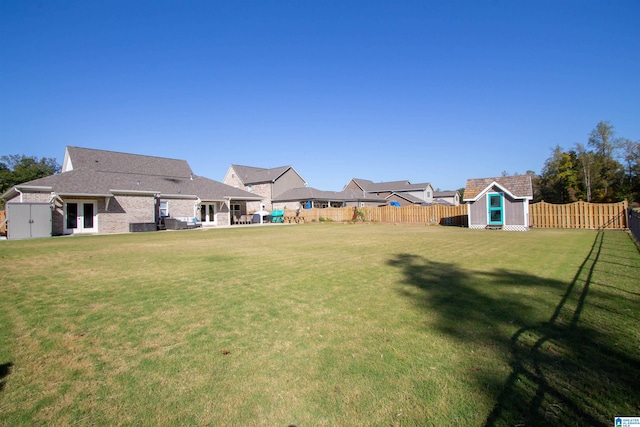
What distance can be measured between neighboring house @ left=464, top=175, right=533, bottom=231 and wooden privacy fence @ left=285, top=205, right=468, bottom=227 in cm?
329

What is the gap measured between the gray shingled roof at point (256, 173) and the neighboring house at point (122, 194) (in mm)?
12219

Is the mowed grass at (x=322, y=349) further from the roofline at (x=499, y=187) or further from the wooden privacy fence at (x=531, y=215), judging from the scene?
the wooden privacy fence at (x=531, y=215)

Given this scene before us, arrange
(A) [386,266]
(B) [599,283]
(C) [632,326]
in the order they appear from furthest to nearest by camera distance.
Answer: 1. (A) [386,266]
2. (B) [599,283]
3. (C) [632,326]

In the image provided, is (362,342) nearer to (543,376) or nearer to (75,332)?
(543,376)

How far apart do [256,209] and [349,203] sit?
14.2 m

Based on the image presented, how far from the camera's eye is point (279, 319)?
4.67 meters

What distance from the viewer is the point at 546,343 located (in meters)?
3.74

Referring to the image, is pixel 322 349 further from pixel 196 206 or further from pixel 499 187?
pixel 196 206

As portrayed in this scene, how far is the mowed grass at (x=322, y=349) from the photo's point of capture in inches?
103

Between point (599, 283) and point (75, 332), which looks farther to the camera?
point (599, 283)

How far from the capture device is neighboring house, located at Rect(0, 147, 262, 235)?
859 inches

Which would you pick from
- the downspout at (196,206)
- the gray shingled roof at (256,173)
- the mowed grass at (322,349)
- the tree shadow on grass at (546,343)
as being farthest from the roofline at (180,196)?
the tree shadow on grass at (546,343)

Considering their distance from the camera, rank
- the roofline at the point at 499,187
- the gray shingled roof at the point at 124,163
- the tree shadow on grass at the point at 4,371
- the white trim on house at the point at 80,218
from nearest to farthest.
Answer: the tree shadow on grass at the point at 4,371, the roofline at the point at 499,187, the white trim on house at the point at 80,218, the gray shingled roof at the point at 124,163

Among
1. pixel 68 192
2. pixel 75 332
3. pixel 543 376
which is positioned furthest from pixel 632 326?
pixel 68 192
